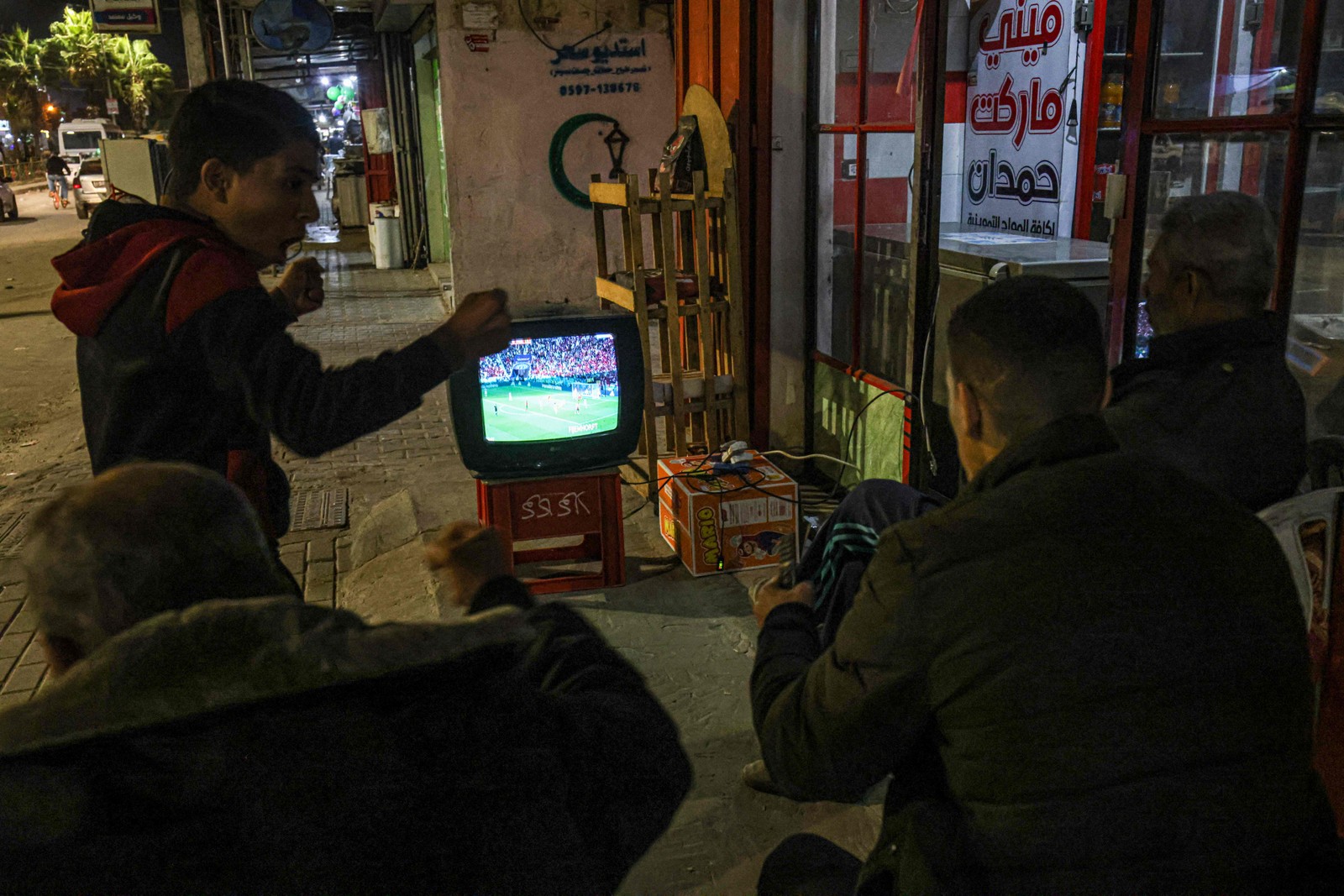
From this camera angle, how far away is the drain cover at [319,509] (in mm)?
5684

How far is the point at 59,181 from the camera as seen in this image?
106 ft

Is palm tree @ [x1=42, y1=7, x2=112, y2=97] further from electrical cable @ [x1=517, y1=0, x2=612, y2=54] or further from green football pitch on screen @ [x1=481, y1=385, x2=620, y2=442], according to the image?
green football pitch on screen @ [x1=481, y1=385, x2=620, y2=442]

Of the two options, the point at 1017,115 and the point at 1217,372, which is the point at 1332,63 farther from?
the point at 1017,115

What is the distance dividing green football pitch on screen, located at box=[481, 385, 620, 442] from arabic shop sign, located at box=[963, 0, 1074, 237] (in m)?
3.59

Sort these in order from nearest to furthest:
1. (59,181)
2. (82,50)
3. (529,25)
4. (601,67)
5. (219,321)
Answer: (219,321) → (529,25) → (601,67) → (59,181) → (82,50)

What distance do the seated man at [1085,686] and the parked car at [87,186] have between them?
30.0 m

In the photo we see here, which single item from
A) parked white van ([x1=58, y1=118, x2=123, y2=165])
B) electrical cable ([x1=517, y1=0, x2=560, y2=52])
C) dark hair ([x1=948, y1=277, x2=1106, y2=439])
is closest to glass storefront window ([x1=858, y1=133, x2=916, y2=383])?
dark hair ([x1=948, y1=277, x2=1106, y2=439])

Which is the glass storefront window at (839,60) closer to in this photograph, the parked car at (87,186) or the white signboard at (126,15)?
the white signboard at (126,15)

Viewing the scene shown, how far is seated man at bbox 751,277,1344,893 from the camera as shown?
1335 mm

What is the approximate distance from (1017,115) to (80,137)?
3787 centimetres

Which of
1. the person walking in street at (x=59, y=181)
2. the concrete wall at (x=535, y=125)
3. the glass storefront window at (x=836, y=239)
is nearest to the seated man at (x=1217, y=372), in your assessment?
the glass storefront window at (x=836, y=239)

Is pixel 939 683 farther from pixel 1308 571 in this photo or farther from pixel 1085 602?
pixel 1308 571

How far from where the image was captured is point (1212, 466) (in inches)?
88.8

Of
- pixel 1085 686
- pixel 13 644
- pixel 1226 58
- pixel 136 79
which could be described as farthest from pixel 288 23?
pixel 136 79
